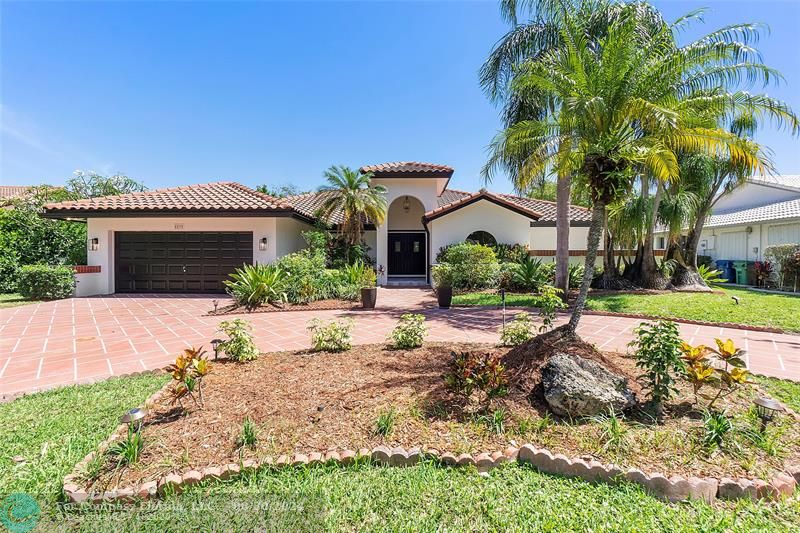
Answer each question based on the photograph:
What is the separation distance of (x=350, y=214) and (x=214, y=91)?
826 cm

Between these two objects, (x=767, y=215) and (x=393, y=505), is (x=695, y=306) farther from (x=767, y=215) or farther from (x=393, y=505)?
(x=767, y=215)

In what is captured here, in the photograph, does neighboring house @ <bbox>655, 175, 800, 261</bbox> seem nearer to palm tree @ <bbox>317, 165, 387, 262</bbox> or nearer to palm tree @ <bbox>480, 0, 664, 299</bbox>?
palm tree @ <bbox>480, 0, 664, 299</bbox>

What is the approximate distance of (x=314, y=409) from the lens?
3854 mm

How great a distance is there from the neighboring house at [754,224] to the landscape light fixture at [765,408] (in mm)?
16316

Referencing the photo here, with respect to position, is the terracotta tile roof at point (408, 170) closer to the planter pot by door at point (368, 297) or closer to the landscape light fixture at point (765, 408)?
the planter pot by door at point (368, 297)

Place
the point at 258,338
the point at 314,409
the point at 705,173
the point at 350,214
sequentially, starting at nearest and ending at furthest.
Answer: the point at 314,409
the point at 258,338
the point at 705,173
the point at 350,214

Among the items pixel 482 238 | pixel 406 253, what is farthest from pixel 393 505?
A: pixel 406 253

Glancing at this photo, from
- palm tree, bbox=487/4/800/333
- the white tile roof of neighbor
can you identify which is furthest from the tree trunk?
the white tile roof of neighbor

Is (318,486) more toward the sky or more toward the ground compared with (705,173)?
more toward the ground

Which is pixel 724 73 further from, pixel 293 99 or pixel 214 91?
pixel 214 91

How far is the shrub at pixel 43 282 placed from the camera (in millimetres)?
12422

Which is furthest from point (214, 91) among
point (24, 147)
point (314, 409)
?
point (314, 409)

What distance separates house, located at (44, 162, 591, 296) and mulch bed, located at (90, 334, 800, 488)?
36.5 ft

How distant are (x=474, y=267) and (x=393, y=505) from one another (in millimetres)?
12159
